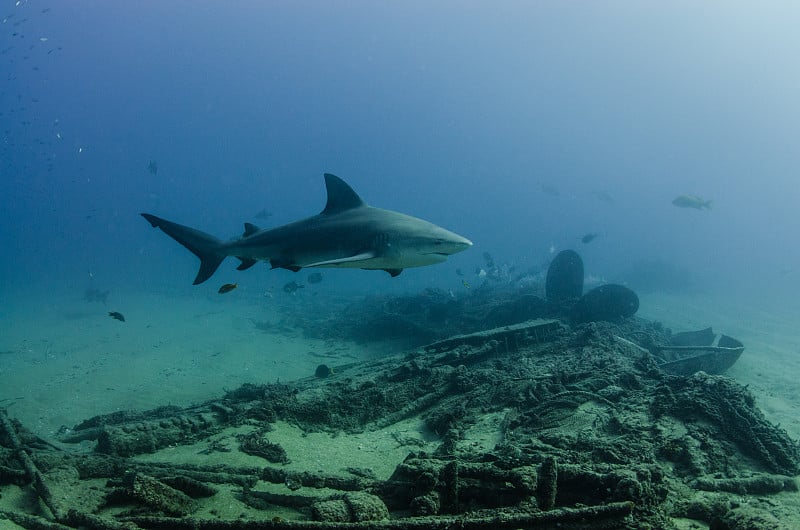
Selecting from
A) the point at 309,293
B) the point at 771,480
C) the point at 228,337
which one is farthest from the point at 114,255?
the point at 771,480

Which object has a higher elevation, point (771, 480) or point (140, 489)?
point (771, 480)

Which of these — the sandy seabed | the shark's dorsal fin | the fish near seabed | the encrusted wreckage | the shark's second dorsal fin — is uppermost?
the fish near seabed

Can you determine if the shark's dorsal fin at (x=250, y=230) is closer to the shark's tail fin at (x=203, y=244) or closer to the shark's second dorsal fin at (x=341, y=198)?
the shark's tail fin at (x=203, y=244)

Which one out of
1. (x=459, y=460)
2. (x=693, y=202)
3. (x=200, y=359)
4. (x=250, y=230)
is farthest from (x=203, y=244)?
(x=693, y=202)

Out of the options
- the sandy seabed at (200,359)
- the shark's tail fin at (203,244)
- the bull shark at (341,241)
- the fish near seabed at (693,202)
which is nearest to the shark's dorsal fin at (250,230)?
the bull shark at (341,241)

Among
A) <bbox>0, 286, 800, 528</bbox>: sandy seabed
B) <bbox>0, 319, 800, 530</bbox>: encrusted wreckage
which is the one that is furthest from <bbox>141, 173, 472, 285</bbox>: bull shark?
<bbox>0, 286, 800, 528</bbox>: sandy seabed

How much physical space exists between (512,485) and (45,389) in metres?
13.3

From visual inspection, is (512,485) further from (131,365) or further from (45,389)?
(131,365)

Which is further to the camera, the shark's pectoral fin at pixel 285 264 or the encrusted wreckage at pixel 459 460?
the shark's pectoral fin at pixel 285 264

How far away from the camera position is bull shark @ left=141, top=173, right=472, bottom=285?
5.39 metres

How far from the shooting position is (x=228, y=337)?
17672mm

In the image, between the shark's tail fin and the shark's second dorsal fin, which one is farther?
the shark's tail fin

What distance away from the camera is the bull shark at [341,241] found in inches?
212

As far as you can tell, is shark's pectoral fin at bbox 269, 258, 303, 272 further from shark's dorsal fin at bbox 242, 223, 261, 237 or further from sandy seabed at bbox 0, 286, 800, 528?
sandy seabed at bbox 0, 286, 800, 528
